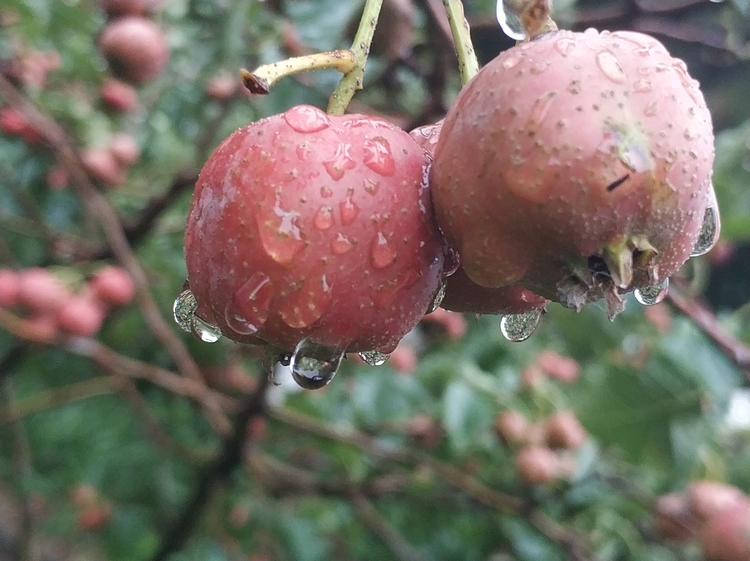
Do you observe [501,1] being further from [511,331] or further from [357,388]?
[357,388]

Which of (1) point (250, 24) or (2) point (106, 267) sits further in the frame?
(2) point (106, 267)

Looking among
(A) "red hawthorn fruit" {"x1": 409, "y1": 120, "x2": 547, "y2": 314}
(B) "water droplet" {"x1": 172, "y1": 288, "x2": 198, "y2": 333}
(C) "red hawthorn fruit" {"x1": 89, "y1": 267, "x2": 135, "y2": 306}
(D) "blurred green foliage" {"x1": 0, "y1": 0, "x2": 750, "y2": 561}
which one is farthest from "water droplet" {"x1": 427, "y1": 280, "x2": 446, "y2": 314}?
(C) "red hawthorn fruit" {"x1": 89, "y1": 267, "x2": 135, "y2": 306}

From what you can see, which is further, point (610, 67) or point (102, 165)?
point (102, 165)

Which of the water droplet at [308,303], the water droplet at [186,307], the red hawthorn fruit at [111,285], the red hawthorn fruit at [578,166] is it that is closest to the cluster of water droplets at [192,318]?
the water droplet at [186,307]

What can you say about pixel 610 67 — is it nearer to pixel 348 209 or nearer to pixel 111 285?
pixel 348 209

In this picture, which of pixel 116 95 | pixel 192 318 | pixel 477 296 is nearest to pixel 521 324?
pixel 477 296

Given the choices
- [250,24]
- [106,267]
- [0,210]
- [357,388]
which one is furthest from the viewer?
[0,210]

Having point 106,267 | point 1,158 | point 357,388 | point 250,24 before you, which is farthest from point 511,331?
point 1,158

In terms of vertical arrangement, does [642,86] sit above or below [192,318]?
above
